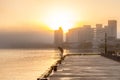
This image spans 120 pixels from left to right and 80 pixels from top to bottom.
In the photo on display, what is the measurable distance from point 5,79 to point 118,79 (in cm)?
2834

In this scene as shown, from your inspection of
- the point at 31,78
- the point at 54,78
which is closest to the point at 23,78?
the point at 31,78

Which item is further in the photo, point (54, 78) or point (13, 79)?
point (13, 79)

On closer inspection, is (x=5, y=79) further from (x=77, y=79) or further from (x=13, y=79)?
(x=77, y=79)

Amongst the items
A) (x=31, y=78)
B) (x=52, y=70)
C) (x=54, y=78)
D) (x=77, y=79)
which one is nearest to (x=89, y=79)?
(x=77, y=79)

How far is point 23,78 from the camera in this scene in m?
60.9

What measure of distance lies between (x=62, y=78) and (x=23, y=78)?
24.1m

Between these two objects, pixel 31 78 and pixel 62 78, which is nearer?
pixel 62 78

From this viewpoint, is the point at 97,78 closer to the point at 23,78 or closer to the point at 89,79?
the point at 89,79

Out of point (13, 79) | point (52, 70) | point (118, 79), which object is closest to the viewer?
point (118, 79)

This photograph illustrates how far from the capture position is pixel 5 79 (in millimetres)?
61125

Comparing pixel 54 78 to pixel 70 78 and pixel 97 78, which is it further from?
pixel 97 78

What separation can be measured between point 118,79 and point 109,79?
805 millimetres

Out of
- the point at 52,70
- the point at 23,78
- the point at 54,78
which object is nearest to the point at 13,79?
the point at 23,78

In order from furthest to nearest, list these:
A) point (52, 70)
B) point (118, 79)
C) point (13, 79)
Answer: point (13, 79) → point (52, 70) → point (118, 79)
